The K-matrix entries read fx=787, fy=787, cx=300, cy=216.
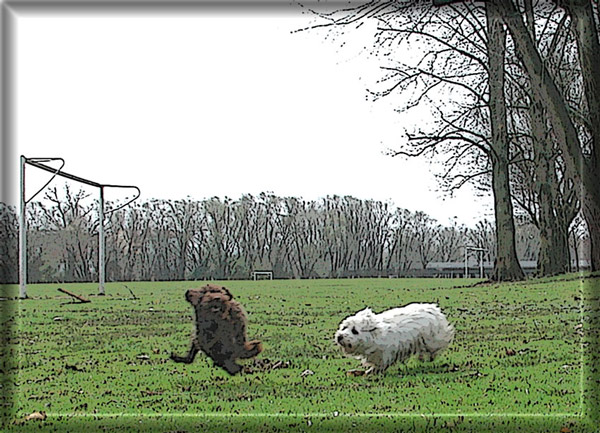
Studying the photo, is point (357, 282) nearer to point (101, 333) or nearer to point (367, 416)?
point (367, 416)

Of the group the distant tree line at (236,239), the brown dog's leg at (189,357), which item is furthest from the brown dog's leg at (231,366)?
the distant tree line at (236,239)

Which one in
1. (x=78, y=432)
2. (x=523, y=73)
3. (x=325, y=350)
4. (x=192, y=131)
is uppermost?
(x=523, y=73)

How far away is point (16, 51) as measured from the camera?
4.16m

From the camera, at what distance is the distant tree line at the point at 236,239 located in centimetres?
418

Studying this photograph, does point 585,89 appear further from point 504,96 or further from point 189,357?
point 189,357

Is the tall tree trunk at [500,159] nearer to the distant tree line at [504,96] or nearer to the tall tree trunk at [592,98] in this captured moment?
the distant tree line at [504,96]

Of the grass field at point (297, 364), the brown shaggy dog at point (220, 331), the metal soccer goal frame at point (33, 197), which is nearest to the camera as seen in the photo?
the grass field at point (297, 364)

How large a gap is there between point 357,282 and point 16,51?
7.19 ft

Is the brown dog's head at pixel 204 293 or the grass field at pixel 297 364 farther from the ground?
the brown dog's head at pixel 204 293

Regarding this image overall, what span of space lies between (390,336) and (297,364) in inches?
19.7

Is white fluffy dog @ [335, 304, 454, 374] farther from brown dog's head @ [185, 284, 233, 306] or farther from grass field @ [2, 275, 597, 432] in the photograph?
brown dog's head @ [185, 284, 233, 306]

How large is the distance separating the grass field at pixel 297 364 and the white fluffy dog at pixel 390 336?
0.07 meters

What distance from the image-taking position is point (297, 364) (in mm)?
3996

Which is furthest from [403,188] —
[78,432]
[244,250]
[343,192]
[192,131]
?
[78,432]
